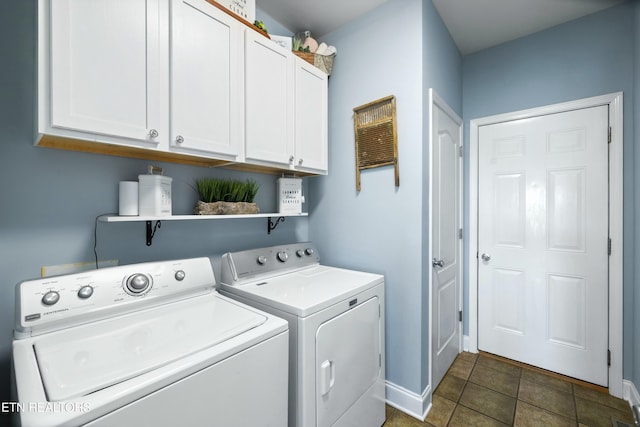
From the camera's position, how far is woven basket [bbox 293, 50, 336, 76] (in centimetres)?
192

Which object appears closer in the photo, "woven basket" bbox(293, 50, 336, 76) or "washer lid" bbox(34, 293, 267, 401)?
"washer lid" bbox(34, 293, 267, 401)

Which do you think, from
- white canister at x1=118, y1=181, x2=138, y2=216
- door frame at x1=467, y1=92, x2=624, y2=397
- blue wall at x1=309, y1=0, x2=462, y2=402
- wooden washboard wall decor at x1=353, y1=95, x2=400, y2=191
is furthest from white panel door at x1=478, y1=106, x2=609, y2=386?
white canister at x1=118, y1=181, x2=138, y2=216

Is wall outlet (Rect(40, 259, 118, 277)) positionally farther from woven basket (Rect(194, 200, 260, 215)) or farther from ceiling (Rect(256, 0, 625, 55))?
ceiling (Rect(256, 0, 625, 55))

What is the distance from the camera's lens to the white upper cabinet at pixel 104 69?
0.92m

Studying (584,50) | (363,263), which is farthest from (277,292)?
(584,50)

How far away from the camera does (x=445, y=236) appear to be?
2170 millimetres

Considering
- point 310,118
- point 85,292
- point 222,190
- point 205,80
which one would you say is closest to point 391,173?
point 310,118

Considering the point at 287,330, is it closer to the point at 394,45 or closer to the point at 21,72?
the point at 21,72

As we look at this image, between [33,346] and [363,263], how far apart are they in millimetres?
1685

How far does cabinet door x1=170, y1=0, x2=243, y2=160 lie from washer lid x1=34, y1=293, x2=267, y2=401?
73 cm

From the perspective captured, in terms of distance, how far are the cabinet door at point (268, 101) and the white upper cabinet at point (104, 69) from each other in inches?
17.0

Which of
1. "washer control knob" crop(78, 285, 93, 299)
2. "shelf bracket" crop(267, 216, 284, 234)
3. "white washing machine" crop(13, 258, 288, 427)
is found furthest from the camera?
"shelf bracket" crop(267, 216, 284, 234)

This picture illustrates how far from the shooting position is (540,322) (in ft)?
7.34

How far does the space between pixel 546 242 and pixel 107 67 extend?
298cm
